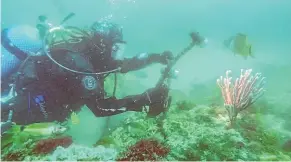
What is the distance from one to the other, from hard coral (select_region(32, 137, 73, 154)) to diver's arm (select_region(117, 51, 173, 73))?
1.72 metres

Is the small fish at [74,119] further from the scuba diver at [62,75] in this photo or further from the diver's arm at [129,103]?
the diver's arm at [129,103]

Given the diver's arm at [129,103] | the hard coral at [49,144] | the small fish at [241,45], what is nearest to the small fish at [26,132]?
the hard coral at [49,144]

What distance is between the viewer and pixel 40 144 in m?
4.04

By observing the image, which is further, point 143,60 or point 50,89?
point 143,60

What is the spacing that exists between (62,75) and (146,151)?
1.94m

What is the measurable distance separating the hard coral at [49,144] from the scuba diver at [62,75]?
19.9 inches

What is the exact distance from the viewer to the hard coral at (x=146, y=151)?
353 centimetres

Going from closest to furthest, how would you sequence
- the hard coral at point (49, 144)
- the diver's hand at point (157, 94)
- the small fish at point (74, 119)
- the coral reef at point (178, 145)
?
the coral reef at point (178, 145), the hard coral at point (49, 144), the small fish at point (74, 119), the diver's hand at point (157, 94)

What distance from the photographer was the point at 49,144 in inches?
159

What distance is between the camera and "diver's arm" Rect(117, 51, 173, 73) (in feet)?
17.3

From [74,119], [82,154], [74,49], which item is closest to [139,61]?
[74,49]

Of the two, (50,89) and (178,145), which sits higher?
(50,89)

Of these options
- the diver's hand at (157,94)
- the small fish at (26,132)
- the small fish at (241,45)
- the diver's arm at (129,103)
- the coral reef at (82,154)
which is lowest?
the coral reef at (82,154)

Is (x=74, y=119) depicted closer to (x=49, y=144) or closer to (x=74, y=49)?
(x=49, y=144)
